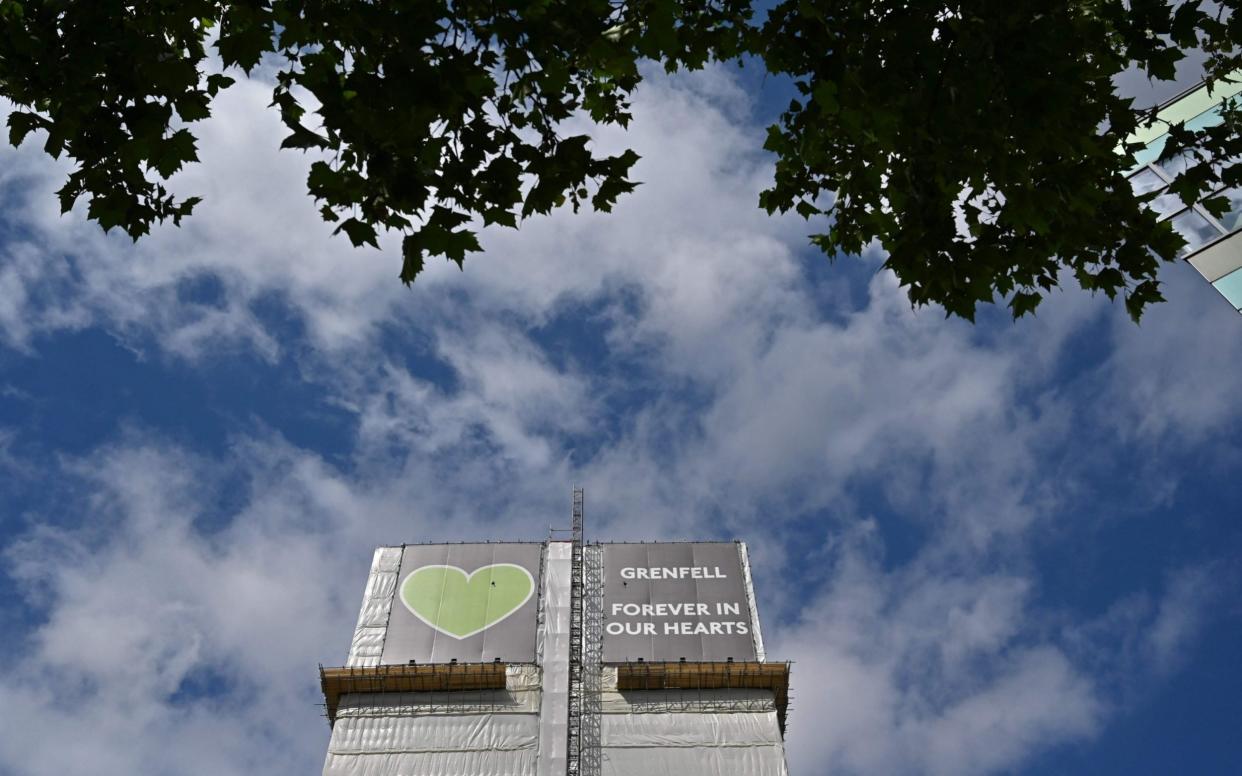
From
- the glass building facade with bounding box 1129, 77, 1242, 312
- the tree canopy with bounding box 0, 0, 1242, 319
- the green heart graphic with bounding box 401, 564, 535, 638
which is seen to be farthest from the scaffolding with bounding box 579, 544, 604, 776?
the tree canopy with bounding box 0, 0, 1242, 319

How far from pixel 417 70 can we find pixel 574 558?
145ft

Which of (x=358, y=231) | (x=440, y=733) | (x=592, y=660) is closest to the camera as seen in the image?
(x=358, y=231)

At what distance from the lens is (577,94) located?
637 cm

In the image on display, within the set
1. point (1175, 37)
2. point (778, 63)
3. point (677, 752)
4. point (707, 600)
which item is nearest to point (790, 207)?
point (778, 63)

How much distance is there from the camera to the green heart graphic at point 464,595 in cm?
4416

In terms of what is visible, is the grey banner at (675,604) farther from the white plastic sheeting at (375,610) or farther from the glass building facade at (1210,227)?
the glass building facade at (1210,227)

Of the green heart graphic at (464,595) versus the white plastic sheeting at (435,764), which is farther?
the green heart graphic at (464,595)

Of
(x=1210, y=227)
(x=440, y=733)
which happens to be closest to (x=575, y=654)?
(x=440, y=733)

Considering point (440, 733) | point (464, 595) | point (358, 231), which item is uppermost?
point (464, 595)

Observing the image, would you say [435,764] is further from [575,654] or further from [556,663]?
[575,654]

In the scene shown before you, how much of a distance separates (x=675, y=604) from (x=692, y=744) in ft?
23.7

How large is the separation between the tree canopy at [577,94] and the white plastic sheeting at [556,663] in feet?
122

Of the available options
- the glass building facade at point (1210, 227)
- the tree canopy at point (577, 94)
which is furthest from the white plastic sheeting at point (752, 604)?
the tree canopy at point (577, 94)

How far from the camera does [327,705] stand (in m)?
41.5
